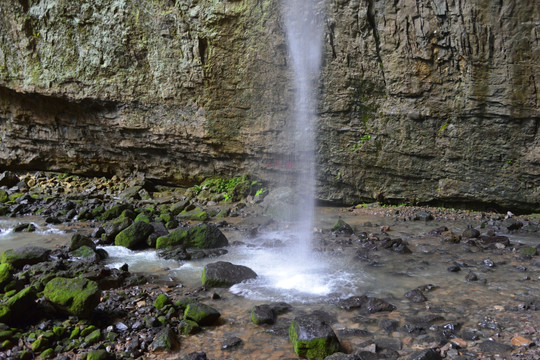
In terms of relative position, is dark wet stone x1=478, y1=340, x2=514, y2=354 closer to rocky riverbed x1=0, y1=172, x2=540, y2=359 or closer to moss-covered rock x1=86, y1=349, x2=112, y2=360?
rocky riverbed x1=0, y1=172, x2=540, y2=359

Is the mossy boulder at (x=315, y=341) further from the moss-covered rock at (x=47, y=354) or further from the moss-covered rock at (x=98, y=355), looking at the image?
the moss-covered rock at (x=47, y=354)

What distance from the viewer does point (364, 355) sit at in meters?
4.31

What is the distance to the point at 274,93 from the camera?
11.9 metres

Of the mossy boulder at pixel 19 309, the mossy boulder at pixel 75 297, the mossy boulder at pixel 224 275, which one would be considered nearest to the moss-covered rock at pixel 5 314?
the mossy boulder at pixel 19 309

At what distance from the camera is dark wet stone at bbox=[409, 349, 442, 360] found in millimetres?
4027

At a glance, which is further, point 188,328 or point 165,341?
point 188,328

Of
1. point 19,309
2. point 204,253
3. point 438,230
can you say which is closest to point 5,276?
point 19,309

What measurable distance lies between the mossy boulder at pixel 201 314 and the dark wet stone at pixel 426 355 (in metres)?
2.35

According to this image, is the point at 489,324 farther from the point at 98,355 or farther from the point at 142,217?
the point at 142,217

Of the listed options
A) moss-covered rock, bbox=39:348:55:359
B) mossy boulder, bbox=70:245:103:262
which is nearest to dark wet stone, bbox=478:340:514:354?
moss-covered rock, bbox=39:348:55:359

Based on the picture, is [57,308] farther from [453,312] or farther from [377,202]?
[377,202]

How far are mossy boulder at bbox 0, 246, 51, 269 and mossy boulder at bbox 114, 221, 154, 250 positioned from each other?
1.51 m

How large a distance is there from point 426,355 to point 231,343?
2.04 meters

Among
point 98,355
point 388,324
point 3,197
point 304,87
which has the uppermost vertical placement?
point 304,87
